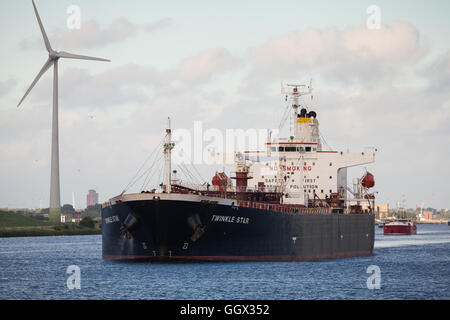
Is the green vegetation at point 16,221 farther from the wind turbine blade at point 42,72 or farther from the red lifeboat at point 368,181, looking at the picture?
the red lifeboat at point 368,181

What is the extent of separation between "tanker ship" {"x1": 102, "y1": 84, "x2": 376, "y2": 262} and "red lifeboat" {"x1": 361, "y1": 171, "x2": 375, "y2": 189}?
98 millimetres

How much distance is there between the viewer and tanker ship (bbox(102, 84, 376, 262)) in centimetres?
5288

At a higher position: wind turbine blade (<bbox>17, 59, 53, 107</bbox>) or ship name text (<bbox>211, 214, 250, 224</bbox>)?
wind turbine blade (<bbox>17, 59, 53, 107</bbox>)

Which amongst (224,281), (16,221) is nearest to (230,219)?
(224,281)

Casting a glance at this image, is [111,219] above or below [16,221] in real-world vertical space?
above

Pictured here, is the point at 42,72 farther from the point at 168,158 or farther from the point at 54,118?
the point at 168,158

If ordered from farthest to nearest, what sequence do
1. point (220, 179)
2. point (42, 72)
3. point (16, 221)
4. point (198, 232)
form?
point (16, 221) → point (42, 72) → point (220, 179) → point (198, 232)

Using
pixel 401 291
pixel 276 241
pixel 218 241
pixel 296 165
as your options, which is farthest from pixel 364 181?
pixel 401 291

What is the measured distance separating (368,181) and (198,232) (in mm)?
31187

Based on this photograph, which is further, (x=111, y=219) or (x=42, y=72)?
(x=42, y=72)

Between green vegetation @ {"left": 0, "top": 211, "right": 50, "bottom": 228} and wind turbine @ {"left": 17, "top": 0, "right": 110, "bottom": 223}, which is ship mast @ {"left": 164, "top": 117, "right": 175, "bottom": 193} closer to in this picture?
wind turbine @ {"left": 17, "top": 0, "right": 110, "bottom": 223}

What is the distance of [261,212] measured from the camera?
187 feet

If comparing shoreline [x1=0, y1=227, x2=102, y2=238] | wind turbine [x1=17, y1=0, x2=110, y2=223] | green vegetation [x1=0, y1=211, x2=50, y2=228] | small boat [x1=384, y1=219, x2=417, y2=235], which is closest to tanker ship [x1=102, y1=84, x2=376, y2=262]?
wind turbine [x1=17, y1=0, x2=110, y2=223]

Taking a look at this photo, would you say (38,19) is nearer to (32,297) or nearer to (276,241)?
(276,241)
